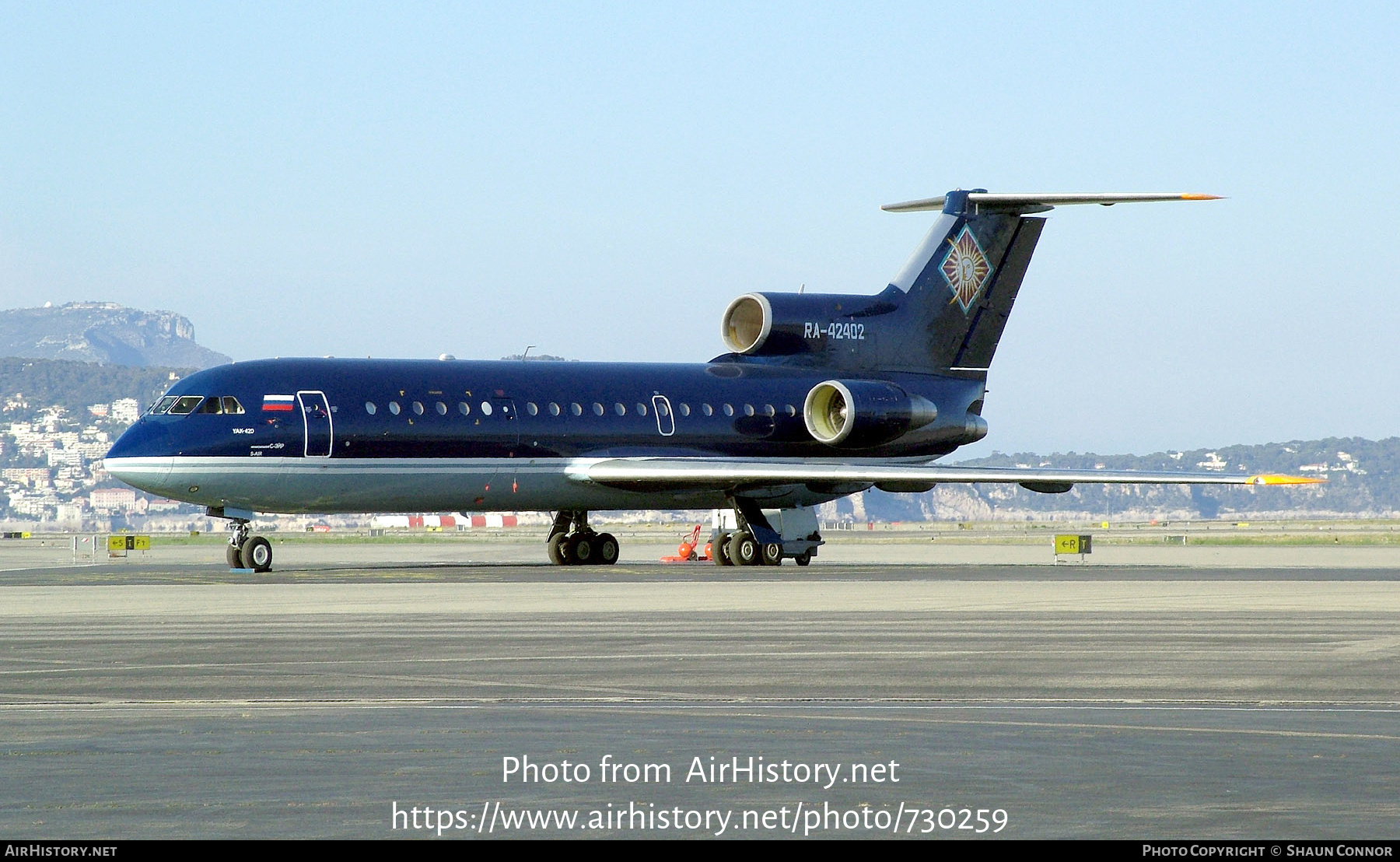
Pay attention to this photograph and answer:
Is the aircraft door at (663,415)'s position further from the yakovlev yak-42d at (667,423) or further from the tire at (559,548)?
the tire at (559,548)

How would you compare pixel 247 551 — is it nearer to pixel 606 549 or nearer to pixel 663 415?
pixel 606 549

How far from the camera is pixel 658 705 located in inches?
529

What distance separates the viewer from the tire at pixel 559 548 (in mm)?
44344

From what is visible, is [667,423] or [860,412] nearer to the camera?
[667,423]

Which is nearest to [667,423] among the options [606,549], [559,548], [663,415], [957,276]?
[663,415]

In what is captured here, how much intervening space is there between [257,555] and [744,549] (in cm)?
1199

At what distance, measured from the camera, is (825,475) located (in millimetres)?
41312

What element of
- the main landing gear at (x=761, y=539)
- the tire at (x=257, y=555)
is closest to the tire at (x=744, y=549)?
the main landing gear at (x=761, y=539)

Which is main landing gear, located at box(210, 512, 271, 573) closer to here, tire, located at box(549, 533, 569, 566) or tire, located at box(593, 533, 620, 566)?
→ tire, located at box(549, 533, 569, 566)

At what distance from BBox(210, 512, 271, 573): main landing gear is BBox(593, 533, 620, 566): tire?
9.16 meters

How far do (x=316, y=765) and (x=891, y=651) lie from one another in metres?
8.62

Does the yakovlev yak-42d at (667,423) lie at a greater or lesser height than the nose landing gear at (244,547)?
greater

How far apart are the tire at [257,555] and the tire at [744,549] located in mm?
11619
